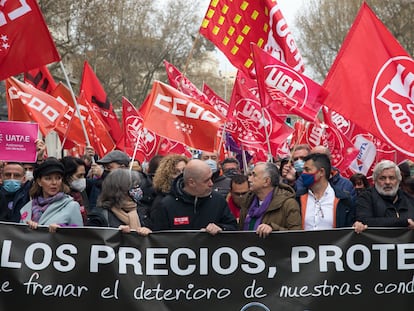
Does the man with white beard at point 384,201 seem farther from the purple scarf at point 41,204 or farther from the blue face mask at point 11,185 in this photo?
the blue face mask at point 11,185

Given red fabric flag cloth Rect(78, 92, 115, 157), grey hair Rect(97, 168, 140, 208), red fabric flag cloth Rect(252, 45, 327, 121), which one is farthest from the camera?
red fabric flag cloth Rect(78, 92, 115, 157)

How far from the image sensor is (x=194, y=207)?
7016 mm

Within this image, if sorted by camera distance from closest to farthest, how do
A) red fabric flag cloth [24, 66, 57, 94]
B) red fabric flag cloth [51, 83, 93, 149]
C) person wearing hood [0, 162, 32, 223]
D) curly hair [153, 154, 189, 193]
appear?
person wearing hood [0, 162, 32, 223]
curly hair [153, 154, 189, 193]
red fabric flag cloth [51, 83, 93, 149]
red fabric flag cloth [24, 66, 57, 94]

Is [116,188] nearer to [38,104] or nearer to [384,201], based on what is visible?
[384,201]

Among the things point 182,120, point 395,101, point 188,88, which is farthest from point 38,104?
point 395,101

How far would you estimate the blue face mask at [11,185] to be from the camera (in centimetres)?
844

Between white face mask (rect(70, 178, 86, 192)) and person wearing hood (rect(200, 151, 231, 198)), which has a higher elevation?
white face mask (rect(70, 178, 86, 192))

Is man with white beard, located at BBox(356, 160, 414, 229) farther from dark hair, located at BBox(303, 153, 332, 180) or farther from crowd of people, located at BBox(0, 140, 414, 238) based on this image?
dark hair, located at BBox(303, 153, 332, 180)

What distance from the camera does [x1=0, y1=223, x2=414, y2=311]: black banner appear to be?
6539 millimetres

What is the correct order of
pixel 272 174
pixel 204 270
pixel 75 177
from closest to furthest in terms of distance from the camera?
1. pixel 204 270
2. pixel 272 174
3. pixel 75 177

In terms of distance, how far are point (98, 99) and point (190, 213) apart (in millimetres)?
8904

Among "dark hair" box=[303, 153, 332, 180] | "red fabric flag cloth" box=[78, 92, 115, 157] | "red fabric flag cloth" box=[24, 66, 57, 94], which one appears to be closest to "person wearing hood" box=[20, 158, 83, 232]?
"dark hair" box=[303, 153, 332, 180]

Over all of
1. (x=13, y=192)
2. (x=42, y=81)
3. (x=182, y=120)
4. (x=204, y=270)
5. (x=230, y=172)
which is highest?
(x=42, y=81)

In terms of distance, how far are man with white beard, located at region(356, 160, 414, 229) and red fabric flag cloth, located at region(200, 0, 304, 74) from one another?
397 centimetres
